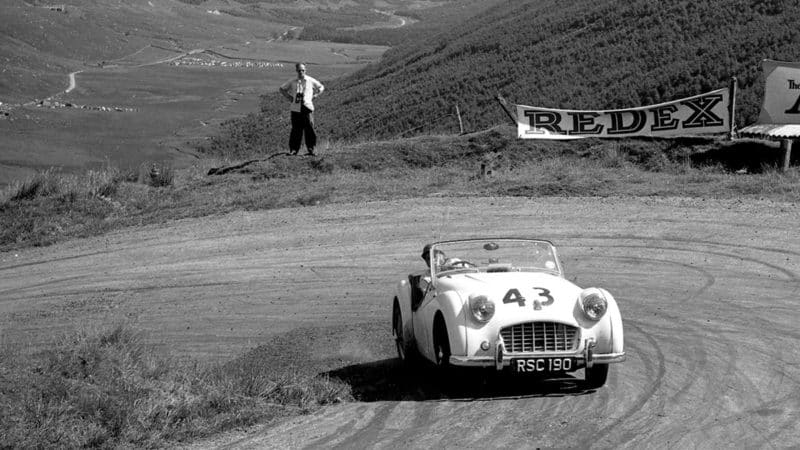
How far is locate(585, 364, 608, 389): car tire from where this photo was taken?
10.2 m

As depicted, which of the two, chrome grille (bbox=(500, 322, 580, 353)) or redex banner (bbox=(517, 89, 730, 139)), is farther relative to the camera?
redex banner (bbox=(517, 89, 730, 139))

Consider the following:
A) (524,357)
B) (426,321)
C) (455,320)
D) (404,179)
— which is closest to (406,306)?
(426,321)

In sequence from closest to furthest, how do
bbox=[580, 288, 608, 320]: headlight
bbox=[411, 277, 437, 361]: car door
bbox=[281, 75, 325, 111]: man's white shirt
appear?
bbox=[580, 288, 608, 320]: headlight, bbox=[411, 277, 437, 361]: car door, bbox=[281, 75, 325, 111]: man's white shirt

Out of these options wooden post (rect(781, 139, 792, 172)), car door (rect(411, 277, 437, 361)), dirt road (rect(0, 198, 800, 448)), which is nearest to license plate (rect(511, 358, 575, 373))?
dirt road (rect(0, 198, 800, 448))

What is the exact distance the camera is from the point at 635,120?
83.0 ft

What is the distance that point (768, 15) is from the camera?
3712cm

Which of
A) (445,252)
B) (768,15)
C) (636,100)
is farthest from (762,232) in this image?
(768,15)

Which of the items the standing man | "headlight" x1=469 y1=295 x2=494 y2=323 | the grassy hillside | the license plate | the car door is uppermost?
the grassy hillside

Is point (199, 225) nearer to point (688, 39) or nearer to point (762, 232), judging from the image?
point (762, 232)

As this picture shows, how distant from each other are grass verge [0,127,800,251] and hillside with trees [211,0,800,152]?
3.99 meters

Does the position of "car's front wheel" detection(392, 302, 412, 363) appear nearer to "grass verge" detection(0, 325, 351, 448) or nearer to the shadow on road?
the shadow on road

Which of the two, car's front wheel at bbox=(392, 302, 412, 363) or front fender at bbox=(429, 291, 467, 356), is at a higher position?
front fender at bbox=(429, 291, 467, 356)

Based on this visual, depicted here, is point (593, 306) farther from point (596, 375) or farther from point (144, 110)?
point (144, 110)

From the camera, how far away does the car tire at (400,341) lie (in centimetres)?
1151
